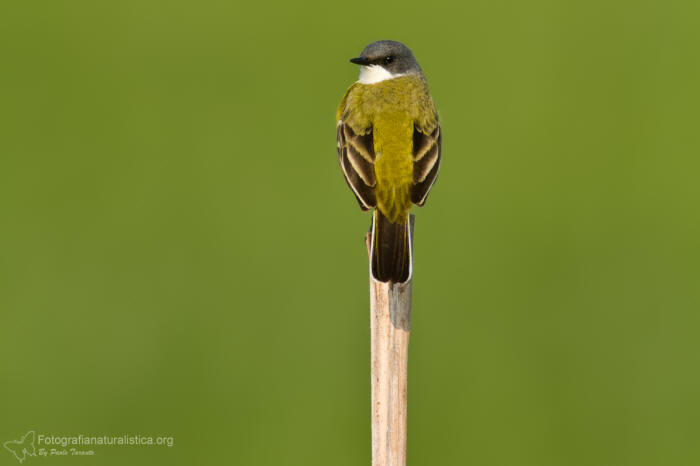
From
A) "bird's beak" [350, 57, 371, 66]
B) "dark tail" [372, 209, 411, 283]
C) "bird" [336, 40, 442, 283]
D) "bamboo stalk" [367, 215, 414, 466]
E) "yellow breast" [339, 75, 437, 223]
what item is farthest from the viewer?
"bird's beak" [350, 57, 371, 66]

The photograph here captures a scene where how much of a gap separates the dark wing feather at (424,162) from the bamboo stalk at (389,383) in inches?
52.1

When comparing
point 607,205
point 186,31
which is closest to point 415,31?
point 186,31

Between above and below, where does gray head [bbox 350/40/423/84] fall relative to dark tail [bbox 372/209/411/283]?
above

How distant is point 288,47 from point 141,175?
3.08m

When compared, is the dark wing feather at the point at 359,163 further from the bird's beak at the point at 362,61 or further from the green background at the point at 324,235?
the green background at the point at 324,235

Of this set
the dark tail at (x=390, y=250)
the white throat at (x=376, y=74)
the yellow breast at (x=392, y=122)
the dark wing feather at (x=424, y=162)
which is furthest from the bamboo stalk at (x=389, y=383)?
the white throat at (x=376, y=74)

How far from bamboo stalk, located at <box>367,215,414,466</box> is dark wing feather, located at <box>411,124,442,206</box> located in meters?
1.32

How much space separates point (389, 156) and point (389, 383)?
1.96 metres

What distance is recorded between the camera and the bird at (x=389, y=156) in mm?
6020

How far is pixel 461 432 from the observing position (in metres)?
7.54

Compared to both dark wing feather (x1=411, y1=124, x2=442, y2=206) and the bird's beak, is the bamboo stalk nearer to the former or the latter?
dark wing feather (x1=411, y1=124, x2=442, y2=206)

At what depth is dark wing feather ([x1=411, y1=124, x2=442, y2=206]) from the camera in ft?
21.2

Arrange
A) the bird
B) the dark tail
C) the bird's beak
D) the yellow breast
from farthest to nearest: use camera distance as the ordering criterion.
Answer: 1. the bird's beak
2. the yellow breast
3. the bird
4. the dark tail

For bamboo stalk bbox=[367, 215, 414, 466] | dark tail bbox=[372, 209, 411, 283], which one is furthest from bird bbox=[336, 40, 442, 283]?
bamboo stalk bbox=[367, 215, 414, 466]
